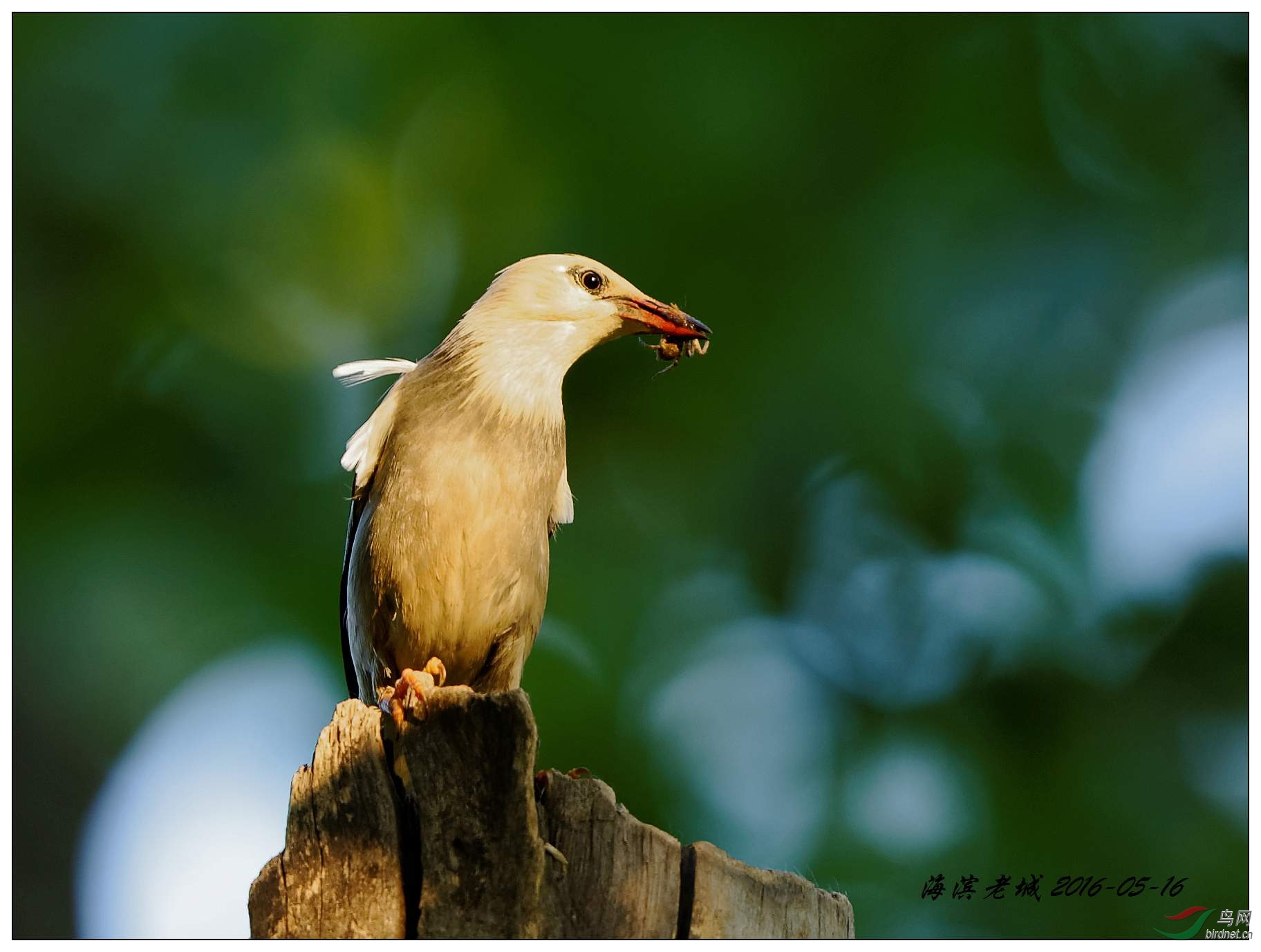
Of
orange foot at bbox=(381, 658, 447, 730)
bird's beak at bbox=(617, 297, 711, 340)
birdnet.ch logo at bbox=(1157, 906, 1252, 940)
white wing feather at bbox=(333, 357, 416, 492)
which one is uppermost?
bird's beak at bbox=(617, 297, 711, 340)

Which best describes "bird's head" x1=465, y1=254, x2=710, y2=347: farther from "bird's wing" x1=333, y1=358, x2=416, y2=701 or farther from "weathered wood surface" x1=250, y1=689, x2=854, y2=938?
"weathered wood surface" x1=250, y1=689, x2=854, y2=938

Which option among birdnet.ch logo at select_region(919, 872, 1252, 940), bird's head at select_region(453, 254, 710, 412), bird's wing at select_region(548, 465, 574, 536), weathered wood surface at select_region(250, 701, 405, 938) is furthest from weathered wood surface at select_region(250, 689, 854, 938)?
birdnet.ch logo at select_region(919, 872, 1252, 940)

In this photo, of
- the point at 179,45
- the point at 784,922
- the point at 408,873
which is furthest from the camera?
the point at 179,45

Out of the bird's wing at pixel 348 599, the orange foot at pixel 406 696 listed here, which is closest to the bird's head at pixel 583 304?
the bird's wing at pixel 348 599

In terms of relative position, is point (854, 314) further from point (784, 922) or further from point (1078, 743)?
point (784, 922)

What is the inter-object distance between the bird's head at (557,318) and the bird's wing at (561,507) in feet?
1.13

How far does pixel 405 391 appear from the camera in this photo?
4664mm

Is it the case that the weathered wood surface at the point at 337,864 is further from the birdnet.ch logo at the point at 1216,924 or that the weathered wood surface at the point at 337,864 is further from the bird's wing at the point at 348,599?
the birdnet.ch logo at the point at 1216,924

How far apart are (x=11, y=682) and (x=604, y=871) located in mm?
4110

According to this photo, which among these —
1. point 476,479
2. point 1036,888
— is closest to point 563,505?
point 476,479

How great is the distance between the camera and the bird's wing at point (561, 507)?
477 centimetres

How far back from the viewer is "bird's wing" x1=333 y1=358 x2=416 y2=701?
14.9 ft

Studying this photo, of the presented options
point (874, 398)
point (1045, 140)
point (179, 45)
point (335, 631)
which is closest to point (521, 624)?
point (335, 631)

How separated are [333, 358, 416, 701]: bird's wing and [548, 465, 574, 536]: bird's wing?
742mm
